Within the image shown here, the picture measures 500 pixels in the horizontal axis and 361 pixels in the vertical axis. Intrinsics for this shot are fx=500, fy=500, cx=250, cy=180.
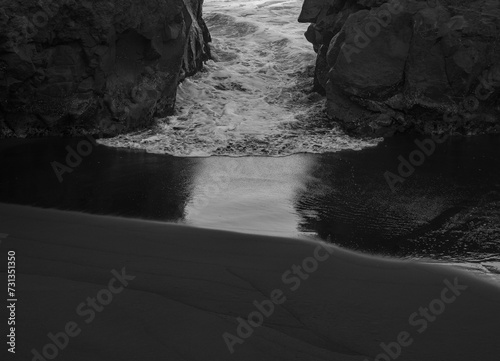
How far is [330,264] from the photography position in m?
4.30

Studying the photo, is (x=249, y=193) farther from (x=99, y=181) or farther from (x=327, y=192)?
(x=99, y=181)

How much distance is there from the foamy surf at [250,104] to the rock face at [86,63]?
61 cm

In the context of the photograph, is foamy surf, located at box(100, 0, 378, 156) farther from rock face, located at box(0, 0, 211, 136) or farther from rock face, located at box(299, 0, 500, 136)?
rock face, located at box(299, 0, 500, 136)

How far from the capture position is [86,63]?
339 inches

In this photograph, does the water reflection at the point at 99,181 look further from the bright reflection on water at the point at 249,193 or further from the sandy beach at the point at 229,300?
the sandy beach at the point at 229,300

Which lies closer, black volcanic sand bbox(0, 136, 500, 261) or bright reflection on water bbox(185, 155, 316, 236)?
black volcanic sand bbox(0, 136, 500, 261)

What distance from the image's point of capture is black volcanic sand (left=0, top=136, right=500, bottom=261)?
5.02 metres

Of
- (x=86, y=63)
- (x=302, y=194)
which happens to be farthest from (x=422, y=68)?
(x=86, y=63)

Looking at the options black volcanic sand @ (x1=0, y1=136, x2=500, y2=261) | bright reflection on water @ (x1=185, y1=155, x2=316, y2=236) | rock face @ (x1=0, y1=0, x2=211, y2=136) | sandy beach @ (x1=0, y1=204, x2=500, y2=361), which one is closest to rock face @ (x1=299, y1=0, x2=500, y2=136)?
black volcanic sand @ (x1=0, y1=136, x2=500, y2=261)

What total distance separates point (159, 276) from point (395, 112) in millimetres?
6845

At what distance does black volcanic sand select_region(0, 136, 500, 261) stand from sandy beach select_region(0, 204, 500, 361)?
1.90 ft

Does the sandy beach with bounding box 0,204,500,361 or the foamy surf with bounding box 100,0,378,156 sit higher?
the sandy beach with bounding box 0,204,500,361

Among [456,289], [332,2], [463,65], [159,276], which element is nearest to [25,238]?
[159,276]

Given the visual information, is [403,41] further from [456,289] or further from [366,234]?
[456,289]
